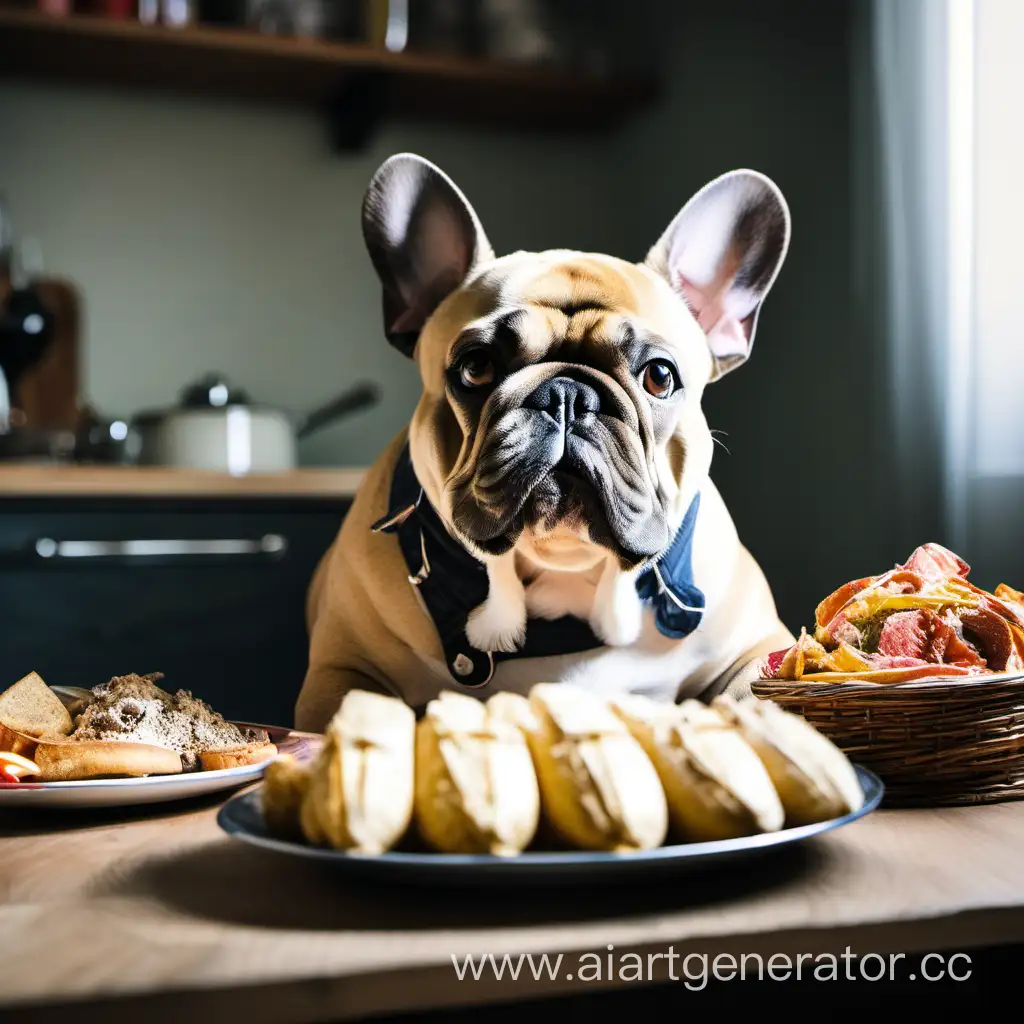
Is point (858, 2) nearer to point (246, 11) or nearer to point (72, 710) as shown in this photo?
point (246, 11)

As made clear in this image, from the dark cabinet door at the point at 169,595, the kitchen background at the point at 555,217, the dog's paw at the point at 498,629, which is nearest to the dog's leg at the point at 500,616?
the dog's paw at the point at 498,629

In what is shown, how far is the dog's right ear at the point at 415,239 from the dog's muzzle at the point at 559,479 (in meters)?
0.21

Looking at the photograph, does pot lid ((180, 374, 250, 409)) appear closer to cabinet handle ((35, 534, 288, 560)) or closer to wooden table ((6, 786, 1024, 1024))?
cabinet handle ((35, 534, 288, 560))

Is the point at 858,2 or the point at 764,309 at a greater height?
the point at 858,2

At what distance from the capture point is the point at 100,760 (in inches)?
25.5

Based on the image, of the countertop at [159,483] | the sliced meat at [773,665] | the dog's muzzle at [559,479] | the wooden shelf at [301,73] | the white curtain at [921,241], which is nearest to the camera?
the sliced meat at [773,665]

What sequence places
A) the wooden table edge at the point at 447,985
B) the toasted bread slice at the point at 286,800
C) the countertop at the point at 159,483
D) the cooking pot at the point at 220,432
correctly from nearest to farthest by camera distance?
the wooden table edge at the point at 447,985 < the toasted bread slice at the point at 286,800 < the countertop at the point at 159,483 < the cooking pot at the point at 220,432

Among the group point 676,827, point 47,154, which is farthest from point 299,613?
point 676,827

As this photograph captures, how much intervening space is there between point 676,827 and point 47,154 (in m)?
2.64

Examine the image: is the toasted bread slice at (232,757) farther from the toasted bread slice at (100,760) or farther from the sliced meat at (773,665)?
the sliced meat at (773,665)

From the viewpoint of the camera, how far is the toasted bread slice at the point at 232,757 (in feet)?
2.19

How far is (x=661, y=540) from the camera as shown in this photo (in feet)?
3.27

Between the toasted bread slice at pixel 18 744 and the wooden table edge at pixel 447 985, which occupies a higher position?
the toasted bread slice at pixel 18 744

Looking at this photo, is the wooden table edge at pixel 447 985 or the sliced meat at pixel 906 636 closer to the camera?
the wooden table edge at pixel 447 985
